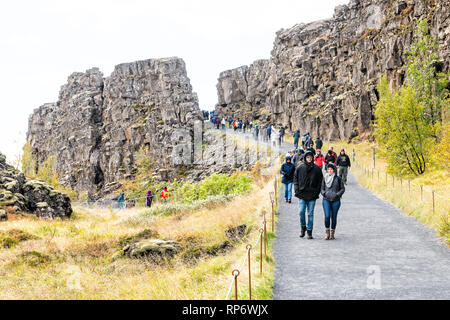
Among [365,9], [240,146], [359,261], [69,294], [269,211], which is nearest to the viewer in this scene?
[359,261]

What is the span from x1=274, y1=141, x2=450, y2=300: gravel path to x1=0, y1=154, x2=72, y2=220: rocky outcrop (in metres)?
17.8

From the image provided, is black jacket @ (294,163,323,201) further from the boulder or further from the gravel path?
the boulder

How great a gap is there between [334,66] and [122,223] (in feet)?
164

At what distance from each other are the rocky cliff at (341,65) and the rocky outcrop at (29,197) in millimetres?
35308

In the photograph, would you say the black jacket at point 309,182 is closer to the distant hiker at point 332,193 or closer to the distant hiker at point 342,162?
the distant hiker at point 332,193

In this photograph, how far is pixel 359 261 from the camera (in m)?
8.94

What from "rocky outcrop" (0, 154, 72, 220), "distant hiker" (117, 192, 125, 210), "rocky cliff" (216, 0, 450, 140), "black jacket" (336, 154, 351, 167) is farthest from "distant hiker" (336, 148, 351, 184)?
"rocky cliff" (216, 0, 450, 140)

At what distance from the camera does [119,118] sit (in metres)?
78.2

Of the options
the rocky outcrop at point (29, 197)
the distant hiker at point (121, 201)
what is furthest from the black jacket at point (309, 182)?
the distant hiker at point (121, 201)

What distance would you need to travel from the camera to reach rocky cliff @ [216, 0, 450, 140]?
160 ft

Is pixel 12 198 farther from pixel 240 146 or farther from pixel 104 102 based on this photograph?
pixel 104 102

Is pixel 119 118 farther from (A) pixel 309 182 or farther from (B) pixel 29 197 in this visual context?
(A) pixel 309 182

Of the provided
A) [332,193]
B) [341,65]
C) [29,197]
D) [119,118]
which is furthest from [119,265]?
[119,118]

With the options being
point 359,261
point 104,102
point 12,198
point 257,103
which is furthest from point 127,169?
point 359,261
